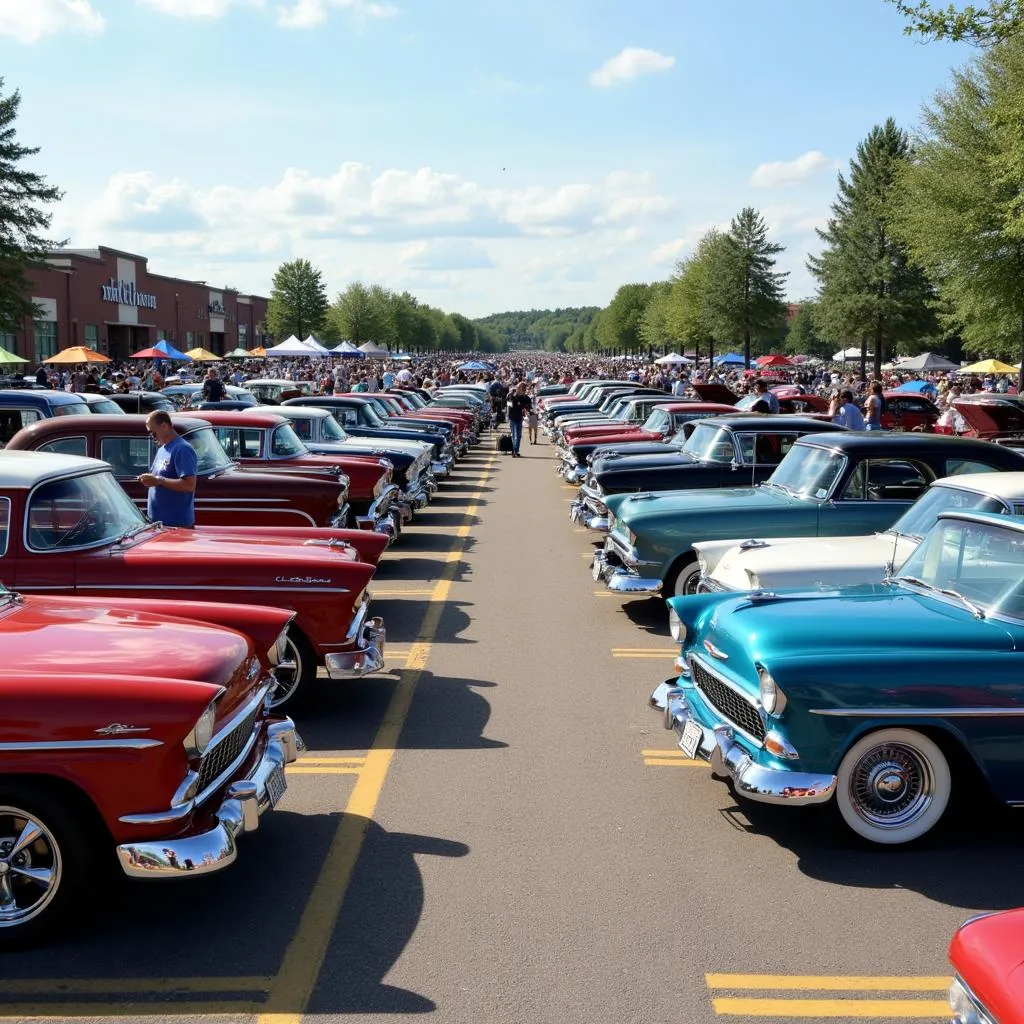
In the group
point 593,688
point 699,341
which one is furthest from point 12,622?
point 699,341

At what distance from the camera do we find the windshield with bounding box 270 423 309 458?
45.0 feet

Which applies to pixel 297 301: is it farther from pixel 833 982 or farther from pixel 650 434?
pixel 833 982

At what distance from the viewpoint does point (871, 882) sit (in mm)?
5219

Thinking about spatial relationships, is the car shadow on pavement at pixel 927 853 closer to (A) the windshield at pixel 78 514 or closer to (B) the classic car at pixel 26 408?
(A) the windshield at pixel 78 514

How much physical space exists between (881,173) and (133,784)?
58.3 m

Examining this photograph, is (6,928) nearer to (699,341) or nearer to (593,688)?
(593,688)

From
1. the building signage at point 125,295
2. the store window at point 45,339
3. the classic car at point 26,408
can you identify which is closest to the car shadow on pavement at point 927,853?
the classic car at point 26,408

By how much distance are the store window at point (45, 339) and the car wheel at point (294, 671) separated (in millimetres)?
55452

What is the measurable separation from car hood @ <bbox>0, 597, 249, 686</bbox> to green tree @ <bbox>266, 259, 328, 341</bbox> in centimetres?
9302

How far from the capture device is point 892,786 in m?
5.54

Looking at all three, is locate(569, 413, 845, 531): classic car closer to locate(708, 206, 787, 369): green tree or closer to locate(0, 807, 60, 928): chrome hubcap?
locate(0, 807, 60, 928): chrome hubcap

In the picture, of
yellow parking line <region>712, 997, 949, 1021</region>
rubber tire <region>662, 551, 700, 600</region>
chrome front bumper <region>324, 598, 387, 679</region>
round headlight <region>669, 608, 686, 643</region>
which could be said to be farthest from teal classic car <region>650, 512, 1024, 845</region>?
rubber tire <region>662, 551, 700, 600</region>

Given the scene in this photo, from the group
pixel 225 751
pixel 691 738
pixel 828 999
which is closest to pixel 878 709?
pixel 691 738

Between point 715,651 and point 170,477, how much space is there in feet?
17.1
